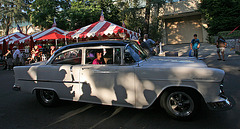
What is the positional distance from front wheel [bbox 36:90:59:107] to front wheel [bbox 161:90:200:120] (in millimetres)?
2614

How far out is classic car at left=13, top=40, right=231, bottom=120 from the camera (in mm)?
2859

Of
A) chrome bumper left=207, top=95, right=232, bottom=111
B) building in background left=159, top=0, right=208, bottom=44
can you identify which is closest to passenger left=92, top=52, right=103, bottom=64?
chrome bumper left=207, top=95, right=232, bottom=111

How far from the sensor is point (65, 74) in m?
3.71

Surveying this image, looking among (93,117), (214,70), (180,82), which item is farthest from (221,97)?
(93,117)

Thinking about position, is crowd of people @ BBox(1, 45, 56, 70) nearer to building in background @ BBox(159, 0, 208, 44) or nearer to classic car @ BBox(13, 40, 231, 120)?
classic car @ BBox(13, 40, 231, 120)

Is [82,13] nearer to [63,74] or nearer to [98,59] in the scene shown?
[63,74]

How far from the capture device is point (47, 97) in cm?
418

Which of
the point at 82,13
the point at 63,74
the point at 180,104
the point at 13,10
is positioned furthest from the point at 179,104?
the point at 13,10

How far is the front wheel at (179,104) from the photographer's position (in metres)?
2.99

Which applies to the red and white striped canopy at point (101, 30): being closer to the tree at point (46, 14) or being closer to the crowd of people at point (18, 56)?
the crowd of people at point (18, 56)

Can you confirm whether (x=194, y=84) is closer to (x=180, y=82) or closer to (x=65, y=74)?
(x=180, y=82)

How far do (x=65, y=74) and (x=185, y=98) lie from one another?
2.58 m

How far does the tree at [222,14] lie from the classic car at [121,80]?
673 inches

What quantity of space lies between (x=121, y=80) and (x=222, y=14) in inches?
735
